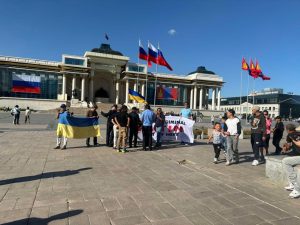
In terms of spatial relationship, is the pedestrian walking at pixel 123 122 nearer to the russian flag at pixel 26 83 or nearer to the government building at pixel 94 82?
the government building at pixel 94 82

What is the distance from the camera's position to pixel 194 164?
8.52 m

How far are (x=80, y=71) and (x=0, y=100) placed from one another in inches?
780

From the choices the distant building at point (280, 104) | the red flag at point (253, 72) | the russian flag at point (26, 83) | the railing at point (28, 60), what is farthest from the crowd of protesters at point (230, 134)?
the distant building at point (280, 104)

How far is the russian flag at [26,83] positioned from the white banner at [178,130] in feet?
193

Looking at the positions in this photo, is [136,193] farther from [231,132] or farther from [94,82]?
[94,82]

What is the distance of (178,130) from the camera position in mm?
13562

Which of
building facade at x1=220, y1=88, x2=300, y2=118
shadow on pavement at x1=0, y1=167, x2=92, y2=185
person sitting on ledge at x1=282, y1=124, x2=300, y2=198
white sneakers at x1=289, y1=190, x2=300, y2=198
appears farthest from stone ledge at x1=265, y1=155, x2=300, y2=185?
building facade at x1=220, y1=88, x2=300, y2=118

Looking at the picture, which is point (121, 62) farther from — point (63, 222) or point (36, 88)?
point (63, 222)

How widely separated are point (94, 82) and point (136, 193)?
2877 inches

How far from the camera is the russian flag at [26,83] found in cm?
6232

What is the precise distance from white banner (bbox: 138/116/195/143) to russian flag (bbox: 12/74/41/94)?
58.8 m

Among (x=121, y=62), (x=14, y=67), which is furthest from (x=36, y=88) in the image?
(x=121, y=62)

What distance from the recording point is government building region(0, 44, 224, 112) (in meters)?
62.9

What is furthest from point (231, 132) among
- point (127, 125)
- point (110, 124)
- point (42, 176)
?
point (42, 176)
